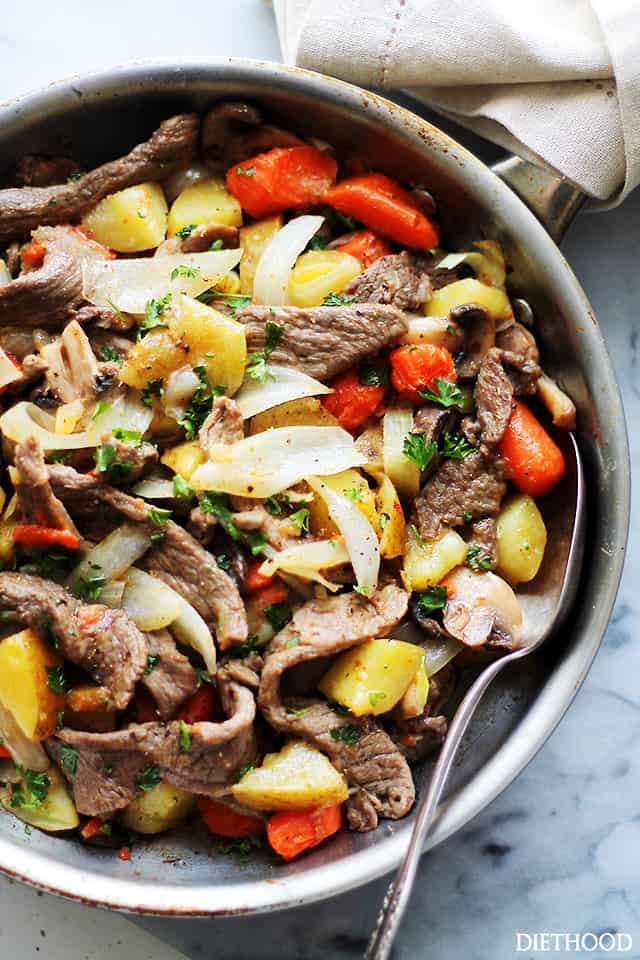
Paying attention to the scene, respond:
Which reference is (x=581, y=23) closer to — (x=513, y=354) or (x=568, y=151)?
(x=568, y=151)

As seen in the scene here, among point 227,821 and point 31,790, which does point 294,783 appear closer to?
point 227,821

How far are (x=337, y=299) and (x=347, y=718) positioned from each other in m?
1.27

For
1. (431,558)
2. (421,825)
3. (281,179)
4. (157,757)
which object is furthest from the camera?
(281,179)

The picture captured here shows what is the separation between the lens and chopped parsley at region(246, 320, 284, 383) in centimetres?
286

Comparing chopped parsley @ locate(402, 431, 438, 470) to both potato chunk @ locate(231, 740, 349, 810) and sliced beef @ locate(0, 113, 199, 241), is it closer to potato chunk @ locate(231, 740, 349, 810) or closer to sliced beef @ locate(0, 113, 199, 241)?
potato chunk @ locate(231, 740, 349, 810)

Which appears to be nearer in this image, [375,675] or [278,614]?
[375,675]

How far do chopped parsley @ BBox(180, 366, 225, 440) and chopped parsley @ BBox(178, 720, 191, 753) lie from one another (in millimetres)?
823

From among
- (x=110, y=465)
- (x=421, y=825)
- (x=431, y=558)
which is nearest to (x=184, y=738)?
(x=421, y=825)

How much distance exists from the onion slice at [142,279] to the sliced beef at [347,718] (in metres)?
1.02

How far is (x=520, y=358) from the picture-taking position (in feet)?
9.66

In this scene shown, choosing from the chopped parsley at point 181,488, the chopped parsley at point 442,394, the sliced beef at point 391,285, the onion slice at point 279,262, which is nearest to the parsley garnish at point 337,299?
the sliced beef at point 391,285

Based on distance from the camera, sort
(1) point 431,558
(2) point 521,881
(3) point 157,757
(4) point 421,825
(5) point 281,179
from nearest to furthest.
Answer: (4) point 421,825
(3) point 157,757
(1) point 431,558
(5) point 281,179
(2) point 521,881

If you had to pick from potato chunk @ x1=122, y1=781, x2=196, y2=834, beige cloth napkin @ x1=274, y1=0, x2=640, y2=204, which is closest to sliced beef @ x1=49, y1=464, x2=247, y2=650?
potato chunk @ x1=122, y1=781, x2=196, y2=834

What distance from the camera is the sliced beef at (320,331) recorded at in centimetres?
287
